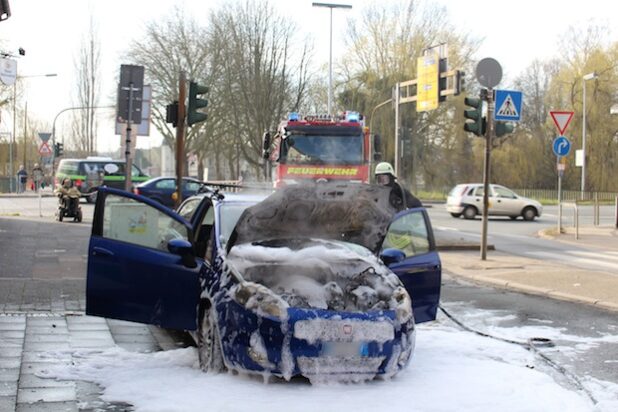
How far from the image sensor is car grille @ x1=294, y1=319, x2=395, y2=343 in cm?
589

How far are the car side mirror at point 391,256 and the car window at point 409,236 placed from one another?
56cm

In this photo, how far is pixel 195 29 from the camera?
51.6 metres

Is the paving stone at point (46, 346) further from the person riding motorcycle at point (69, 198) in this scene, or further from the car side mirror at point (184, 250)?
the person riding motorcycle at point (69, 198)

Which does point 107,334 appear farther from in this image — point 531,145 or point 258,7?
point 531,145

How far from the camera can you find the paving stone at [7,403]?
5.55 meters

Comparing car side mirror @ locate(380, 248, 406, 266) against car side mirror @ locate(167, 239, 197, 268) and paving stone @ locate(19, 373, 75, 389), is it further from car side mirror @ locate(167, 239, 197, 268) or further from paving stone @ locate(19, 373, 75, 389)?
paving stone @ locate(19, 373, 75, 389)

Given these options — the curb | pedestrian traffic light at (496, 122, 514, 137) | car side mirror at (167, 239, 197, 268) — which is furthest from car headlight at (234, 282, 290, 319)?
pedestrian traffic light at (496, 122, 514, 137)

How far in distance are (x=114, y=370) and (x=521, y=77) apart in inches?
2567

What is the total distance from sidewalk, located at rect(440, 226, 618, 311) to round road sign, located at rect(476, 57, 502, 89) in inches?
141

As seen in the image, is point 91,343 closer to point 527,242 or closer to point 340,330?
point 340,330

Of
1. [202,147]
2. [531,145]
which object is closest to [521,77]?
[531,145]

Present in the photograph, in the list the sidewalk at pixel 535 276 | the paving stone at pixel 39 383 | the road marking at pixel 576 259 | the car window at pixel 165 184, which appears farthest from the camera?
the car window at pixel 165 184

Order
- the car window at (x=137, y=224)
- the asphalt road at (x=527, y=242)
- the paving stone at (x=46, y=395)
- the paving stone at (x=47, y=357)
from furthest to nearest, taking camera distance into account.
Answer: the asphalt road at (x=527, y=242) < the car window at (x=137, y=224) < the paving stone at (x=47, y=357) < the paving stone at (x=46, y=395)

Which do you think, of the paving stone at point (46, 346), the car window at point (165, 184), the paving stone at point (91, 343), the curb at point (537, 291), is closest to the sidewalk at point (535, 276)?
Result: the curb at point (537, 291)
